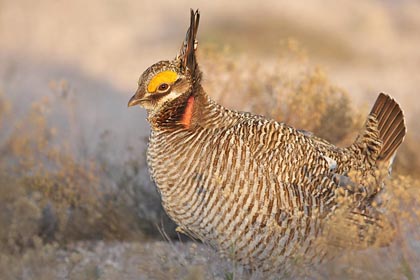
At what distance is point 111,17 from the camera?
14195 millimetres

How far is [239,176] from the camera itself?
4.65m

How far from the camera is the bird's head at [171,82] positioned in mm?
4906

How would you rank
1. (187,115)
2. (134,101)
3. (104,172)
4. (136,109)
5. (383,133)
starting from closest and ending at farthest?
(134,101)
(187,115)
(383,133)
(104,172)
(136,109)

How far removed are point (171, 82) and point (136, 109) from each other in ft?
15.7

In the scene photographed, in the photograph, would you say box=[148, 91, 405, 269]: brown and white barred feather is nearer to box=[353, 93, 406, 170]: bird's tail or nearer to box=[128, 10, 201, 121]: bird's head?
box=[128, 10, 201, 121]: bird's head

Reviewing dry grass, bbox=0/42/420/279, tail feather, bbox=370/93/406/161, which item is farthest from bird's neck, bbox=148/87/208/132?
tail feather, bbox=370/93/406/161

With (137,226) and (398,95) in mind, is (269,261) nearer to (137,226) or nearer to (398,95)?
(137,226)

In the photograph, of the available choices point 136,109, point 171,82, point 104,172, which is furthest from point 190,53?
point 136,109

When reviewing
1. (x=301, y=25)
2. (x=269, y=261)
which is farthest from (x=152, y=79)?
(x=301, y=25)

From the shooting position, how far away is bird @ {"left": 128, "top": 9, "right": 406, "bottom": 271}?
4.64 meters

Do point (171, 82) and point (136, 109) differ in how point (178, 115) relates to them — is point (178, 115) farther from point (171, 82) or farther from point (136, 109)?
point (136, 109)

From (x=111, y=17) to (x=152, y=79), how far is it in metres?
9.54

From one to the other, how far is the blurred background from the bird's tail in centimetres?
64

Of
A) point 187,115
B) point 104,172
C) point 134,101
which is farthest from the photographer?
point 104,172
